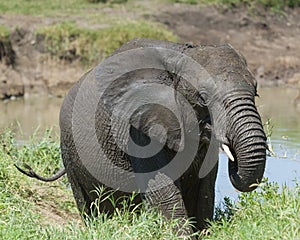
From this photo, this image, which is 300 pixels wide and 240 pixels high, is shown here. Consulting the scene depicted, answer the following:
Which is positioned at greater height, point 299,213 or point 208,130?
point 208,130

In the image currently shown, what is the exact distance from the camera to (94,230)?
499 centimetres

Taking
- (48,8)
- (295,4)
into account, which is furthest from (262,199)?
(295,4)

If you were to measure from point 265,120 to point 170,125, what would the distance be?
28.3 ft

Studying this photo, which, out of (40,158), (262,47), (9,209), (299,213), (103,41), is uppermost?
(299,213)

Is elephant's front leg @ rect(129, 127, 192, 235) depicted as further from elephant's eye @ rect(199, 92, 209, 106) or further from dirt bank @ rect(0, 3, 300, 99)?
dirt bank @ rect(0, 3, 300, 99)

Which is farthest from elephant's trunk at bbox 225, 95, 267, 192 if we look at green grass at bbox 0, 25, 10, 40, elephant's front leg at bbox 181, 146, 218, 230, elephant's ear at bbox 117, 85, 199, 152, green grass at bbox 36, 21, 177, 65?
green grass at bbox 0, 25, 10, 40

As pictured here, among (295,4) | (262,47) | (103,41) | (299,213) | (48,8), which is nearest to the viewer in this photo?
(299,213)

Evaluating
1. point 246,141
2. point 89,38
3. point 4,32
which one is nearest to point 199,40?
point 89,38

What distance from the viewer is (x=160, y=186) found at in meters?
5.21

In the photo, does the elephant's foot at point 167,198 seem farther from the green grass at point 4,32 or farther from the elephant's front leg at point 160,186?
the green grass at point 4,32

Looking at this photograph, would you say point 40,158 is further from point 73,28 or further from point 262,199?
point 73,28

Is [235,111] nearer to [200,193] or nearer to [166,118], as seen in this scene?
[166,118]

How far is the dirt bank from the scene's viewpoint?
738 inches

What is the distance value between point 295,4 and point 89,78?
19364mm
